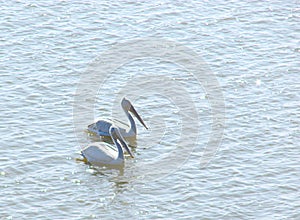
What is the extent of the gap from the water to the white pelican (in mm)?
321

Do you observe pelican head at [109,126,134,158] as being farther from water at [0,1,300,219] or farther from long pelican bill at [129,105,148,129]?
long pelican bill at [129,105,148,129]

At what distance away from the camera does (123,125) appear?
59.4ft

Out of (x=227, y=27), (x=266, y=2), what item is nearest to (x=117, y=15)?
(x=227, y=27)

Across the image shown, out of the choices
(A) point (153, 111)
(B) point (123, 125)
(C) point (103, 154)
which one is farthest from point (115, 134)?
(A) point (153, 111)

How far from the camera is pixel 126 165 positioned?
16.8 meters

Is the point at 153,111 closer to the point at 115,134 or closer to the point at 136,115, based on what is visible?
the point at 136,115

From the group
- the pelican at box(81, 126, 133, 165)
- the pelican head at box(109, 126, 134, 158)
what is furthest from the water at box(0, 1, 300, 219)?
the pelican head at box(109, 126, 134, 158)

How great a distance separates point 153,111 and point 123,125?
1002 mm

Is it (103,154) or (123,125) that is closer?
(103,154)

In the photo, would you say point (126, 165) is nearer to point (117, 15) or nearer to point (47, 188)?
point (47, 188)

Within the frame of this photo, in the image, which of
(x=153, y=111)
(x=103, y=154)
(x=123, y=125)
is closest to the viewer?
(x=103, y=154)

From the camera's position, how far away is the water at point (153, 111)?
15156 millimetres

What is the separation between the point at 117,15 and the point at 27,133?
731 centimetres

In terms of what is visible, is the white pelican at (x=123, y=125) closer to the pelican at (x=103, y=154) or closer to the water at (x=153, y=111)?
the water at (x=153, y=111)
